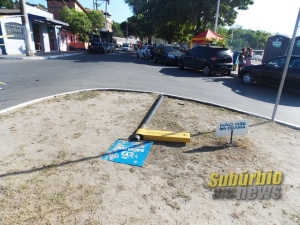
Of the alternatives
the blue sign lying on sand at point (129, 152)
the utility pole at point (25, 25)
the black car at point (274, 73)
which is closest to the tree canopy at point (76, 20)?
the utility pole at point (25, 25)

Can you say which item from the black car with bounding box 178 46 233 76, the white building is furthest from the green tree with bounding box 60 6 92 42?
the black car with bounding box 178 46 233 76

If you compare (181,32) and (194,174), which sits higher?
(181,32)

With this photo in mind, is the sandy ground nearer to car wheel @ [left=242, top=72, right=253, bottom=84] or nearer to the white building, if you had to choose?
car wheel @ [left=242, top=72, right=253, bottom=84]

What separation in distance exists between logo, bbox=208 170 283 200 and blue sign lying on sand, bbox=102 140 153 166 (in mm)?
1128

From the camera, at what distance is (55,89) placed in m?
7.17

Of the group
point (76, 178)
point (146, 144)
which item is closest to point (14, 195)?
point (76, 178)

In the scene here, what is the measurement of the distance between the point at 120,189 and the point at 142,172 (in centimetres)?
46

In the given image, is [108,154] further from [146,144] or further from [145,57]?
→ [145,57]

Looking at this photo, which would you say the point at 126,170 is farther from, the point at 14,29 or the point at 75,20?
the point at 75,20

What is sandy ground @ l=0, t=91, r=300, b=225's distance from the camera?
2191mm

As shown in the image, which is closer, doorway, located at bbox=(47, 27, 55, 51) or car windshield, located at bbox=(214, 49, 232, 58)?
car windshield, located at bbox=(214, 49, 232, 58)

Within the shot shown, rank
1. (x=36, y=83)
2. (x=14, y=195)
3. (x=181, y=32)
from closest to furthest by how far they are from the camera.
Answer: (x=14, y=195) → (x=36, y=83) → (x=181, y=32)

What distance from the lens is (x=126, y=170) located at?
292cm

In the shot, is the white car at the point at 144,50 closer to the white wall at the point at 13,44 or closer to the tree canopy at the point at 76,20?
the tree canopy at the point at 76,20
